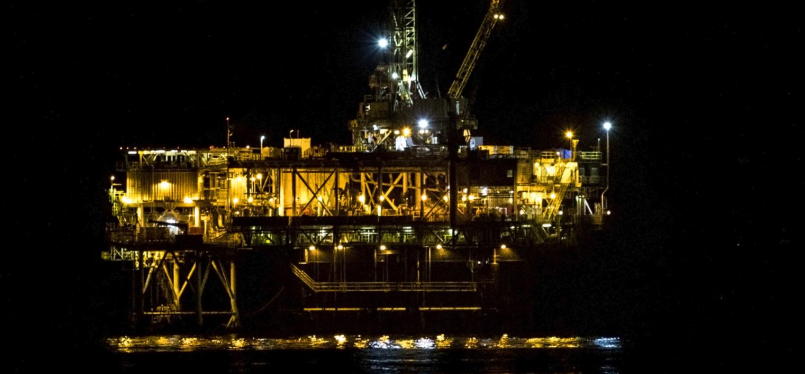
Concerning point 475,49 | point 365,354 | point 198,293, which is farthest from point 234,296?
point 475,49

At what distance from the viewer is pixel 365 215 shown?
81375 mm

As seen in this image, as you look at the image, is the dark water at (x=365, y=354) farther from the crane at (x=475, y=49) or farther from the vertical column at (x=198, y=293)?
the crane at (x=475, y=49)

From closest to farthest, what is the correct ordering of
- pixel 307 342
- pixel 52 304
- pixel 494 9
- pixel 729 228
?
pixel 307 342 → pixel 494 9 → pixel 52 304 → pixel 729 228

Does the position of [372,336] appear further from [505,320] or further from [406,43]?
[406,43]

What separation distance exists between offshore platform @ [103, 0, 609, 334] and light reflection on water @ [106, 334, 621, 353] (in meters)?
3.54

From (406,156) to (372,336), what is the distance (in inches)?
358

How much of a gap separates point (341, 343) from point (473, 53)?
68.1ft

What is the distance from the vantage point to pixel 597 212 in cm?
8575

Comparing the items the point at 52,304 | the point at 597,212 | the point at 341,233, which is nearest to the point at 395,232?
the point at 341,233

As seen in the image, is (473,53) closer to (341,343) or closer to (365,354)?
(341,343)

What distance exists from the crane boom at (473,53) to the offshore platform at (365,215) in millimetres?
2284

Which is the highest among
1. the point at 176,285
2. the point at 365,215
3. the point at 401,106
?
the point at 401,106

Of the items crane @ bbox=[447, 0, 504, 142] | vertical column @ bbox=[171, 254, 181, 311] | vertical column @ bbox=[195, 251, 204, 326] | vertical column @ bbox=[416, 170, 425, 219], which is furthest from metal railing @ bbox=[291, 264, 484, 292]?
crane @ bbox=[447, 0, 504, 142]

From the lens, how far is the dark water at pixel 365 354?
2795 inches
